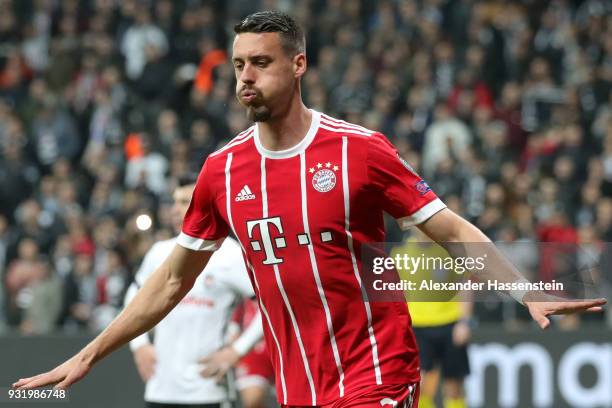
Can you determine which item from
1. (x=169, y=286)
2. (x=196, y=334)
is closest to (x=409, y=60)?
(x=196, y=334)

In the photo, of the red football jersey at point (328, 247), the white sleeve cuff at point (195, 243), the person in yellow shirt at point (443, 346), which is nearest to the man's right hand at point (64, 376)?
the white sleeve cuff at point (195, 243)

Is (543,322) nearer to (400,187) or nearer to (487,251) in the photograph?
(487,251)

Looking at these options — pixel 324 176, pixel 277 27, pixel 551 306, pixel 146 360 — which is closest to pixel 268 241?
pixel 324 176

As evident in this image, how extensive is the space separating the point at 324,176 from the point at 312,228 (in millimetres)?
209

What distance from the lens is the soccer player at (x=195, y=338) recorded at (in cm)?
807

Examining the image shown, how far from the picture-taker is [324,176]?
498 cm

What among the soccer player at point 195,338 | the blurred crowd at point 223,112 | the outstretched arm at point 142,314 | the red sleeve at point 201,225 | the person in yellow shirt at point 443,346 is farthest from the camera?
the blurred crowd at point 223,112

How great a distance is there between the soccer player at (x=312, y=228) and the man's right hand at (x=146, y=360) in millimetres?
3018

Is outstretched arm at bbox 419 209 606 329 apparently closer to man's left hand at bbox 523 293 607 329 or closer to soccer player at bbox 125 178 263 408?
man's left hand at bbox 523 293 607 329

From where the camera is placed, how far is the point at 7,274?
49.8 ft

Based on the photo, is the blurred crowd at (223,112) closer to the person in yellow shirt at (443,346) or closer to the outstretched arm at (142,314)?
the person in yellow shirt at (443,346)

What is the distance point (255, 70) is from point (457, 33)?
549 inches

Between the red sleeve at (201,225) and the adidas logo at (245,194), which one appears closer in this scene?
the adidas logo at (245,194)

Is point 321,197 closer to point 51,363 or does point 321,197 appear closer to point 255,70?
point 255,70
